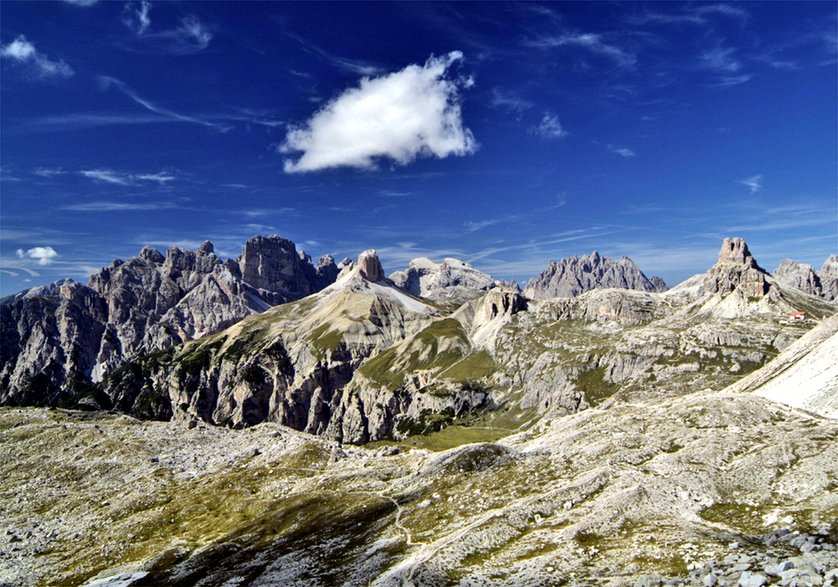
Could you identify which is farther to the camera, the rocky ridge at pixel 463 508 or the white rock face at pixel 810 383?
the white rock face at pixel 810 383

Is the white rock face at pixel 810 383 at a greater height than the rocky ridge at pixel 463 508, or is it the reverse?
the white rock face at pixel 810 383

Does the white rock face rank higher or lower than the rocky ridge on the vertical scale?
higher

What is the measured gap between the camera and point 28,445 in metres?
104

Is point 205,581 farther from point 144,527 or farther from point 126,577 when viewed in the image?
point 144,527

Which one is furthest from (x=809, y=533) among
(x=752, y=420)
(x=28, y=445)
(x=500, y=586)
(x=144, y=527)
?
(x=28, y=445)

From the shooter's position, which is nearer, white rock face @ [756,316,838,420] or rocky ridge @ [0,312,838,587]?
rocky ridge @ [0,312,838,587]

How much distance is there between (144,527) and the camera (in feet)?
226

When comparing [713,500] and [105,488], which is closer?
[713,500]

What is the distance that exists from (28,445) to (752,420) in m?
131

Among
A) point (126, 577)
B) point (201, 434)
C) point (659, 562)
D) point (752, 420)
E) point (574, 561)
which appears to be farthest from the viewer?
point (201, 434)

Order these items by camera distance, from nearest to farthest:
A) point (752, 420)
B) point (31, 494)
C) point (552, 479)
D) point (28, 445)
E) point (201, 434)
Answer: point (552, 479), point (752, 420), point (31, 494), point (28, 445), point (201, 434)

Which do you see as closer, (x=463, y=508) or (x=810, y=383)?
(x=463, y=508)

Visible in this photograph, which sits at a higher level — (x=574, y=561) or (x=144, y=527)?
(x=574, y=561)

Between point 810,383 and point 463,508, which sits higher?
point 810,383
